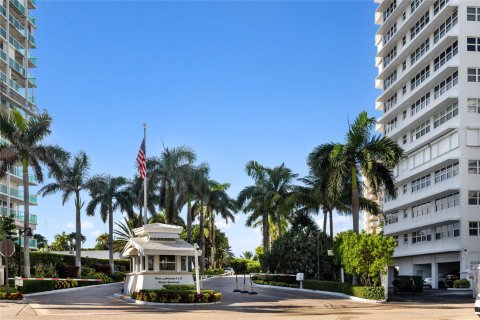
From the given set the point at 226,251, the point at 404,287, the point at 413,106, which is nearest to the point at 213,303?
the point at 404,287

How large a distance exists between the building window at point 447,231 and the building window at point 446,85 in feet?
42.5

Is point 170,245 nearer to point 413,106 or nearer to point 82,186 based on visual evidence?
point 82,186

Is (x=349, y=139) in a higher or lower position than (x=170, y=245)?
higher

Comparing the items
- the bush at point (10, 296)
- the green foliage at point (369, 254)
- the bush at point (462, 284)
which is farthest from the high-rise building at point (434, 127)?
the bush at point (10, 296)

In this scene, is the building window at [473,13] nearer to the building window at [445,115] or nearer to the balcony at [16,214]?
the building window at [445,115]

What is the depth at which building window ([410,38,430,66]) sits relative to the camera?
71.1m

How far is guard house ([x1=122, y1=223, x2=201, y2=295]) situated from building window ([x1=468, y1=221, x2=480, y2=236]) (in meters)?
31.6

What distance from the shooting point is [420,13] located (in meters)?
71.9

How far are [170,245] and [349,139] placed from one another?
14868 mm

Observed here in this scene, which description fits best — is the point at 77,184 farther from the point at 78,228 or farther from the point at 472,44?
the point at 472,44

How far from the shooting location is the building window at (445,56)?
211ft

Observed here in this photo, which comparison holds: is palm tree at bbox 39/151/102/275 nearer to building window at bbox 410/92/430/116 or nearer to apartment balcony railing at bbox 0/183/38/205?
apartment balcony railing at bbox 0/183/38/205

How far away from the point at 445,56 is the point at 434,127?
7.32 m

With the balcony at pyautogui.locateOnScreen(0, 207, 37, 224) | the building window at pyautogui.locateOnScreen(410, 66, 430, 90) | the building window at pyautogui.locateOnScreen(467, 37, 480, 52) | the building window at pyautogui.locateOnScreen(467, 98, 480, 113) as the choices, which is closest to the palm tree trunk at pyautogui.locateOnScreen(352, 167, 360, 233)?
the building window at pyautogui.locateOnScreen(467, 98, 480, 113)
